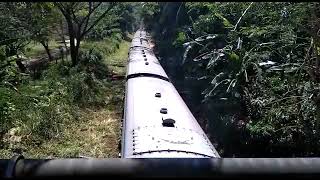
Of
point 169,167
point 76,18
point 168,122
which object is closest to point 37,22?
point 76,18

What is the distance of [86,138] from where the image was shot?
12.0 meters

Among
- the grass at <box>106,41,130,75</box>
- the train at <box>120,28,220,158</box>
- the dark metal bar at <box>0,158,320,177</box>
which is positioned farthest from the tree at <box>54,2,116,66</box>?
the dark metal bar at <box>0,158,320,177</box>

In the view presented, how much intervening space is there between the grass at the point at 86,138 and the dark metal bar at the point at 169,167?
774 cm

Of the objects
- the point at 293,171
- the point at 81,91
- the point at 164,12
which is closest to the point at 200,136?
the point at 293,171

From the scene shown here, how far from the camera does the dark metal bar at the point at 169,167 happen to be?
1.95 meters

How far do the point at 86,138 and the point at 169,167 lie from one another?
10.3 meters

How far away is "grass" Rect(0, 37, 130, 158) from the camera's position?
404 inches

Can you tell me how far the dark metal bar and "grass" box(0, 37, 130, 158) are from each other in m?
7.74

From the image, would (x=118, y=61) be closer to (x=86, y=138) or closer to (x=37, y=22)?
(x=37, y=22)

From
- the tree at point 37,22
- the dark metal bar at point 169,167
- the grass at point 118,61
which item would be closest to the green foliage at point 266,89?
the dark metal bar at point 169,167

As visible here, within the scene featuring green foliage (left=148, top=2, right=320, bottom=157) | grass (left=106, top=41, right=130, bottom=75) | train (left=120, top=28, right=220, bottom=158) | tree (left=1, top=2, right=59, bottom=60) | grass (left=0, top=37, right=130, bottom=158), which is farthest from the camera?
grass (left=106, top=41, right=130, bottom=75)

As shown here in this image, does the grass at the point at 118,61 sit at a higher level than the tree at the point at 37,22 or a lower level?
lower

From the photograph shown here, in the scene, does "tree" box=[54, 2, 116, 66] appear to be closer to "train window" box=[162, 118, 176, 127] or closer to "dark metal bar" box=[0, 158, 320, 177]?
"train window" box=[162, 118, 176, 127]

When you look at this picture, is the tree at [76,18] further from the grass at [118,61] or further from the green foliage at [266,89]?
the green foliage at [266,89]
